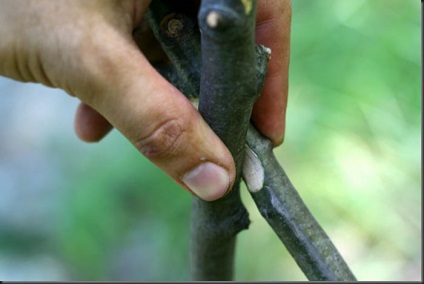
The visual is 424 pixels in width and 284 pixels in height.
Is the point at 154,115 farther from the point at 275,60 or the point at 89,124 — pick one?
the point at 89,124

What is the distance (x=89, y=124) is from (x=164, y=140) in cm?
41

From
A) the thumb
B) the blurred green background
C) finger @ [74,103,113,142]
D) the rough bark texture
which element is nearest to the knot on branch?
the rough bark texture

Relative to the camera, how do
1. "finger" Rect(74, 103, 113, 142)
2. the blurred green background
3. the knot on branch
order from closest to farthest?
1. the knot on branch
2. "finger" Rect(74, 103, 113, 142)
3. the blurred green background

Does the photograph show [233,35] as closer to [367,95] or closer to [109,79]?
[109,79]

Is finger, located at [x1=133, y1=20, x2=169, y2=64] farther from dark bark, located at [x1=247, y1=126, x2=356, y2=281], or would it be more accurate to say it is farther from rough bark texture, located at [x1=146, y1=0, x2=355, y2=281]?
dark bark, located at [x1=247, y1=126, x2=356, y2=281]

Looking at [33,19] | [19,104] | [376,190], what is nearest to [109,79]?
[33,19]

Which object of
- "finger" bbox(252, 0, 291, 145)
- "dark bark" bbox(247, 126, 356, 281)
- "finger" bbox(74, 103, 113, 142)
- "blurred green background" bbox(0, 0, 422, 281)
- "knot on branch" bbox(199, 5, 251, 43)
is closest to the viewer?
"knot on branch" bbox(199, 5, 251, 43)

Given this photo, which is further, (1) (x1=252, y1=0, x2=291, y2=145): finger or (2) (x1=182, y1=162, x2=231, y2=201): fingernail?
(1) (x1=252, y1=0, x2=291, y2=145): finger

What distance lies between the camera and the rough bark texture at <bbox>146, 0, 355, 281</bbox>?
0.46 meters

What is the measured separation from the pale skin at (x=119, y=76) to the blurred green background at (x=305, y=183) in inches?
34.6

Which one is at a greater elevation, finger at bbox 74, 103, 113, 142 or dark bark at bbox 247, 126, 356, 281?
dark bark at bbox 247, 126, 356, 281

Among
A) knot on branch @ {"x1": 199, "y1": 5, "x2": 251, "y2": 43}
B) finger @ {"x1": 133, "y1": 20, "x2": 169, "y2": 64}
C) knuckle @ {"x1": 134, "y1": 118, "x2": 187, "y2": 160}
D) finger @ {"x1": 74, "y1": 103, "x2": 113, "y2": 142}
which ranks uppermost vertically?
knot on branch @ {"x1": 199, "y1": 5, "x2": 251, "y2": 43}

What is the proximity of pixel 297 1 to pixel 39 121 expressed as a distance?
0.92m

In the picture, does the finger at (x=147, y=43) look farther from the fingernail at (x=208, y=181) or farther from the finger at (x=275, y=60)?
the fingernail at (x=208, y=181)
